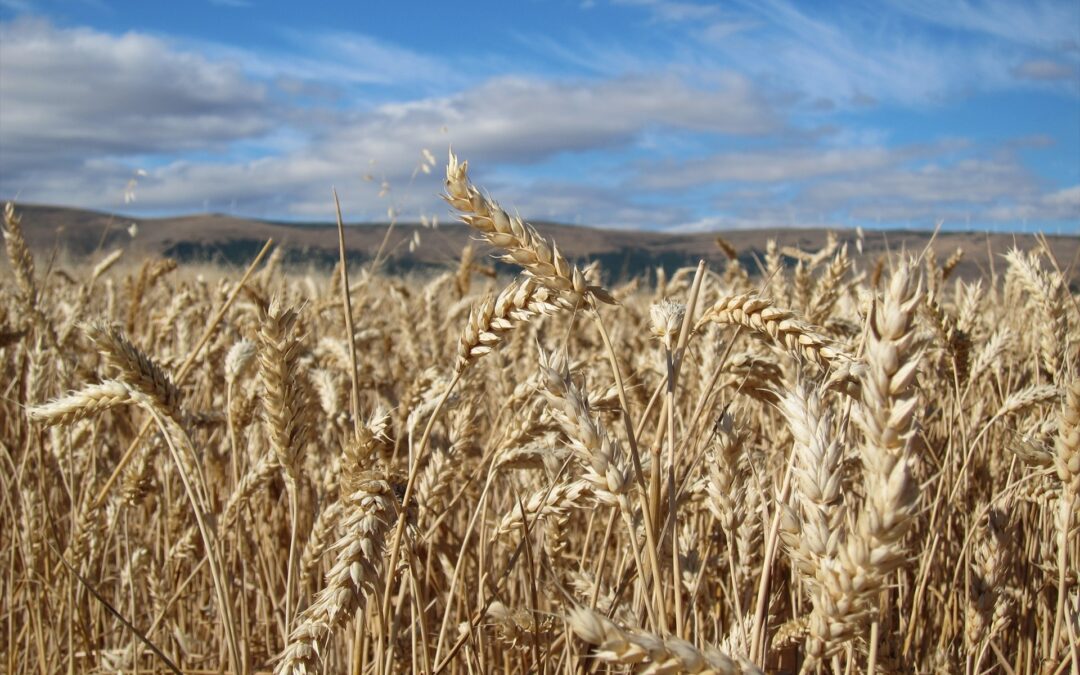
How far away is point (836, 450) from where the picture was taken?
81 centimetres

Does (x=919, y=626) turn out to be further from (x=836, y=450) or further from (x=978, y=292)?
(x=836, y=450)

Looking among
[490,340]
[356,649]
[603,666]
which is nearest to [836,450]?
[490,340]

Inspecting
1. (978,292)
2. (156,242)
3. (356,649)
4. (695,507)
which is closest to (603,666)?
(695,507)

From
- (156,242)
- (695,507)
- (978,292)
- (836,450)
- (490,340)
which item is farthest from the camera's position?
(156,242)

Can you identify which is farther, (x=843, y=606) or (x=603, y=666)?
(x=603, y=666)

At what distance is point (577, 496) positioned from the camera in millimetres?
1371

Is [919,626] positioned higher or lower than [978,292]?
lower

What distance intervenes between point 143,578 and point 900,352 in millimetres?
2431

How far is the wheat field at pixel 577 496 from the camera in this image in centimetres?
88

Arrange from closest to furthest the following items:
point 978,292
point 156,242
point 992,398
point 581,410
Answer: point 581,410
point 978,292
point 992,398
point 156,242

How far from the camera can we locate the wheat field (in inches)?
34.5

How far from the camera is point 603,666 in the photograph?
1.79 m

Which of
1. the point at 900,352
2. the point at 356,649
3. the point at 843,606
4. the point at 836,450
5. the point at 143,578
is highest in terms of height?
the point at 900,352

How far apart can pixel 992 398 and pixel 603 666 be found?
6.33 feet
